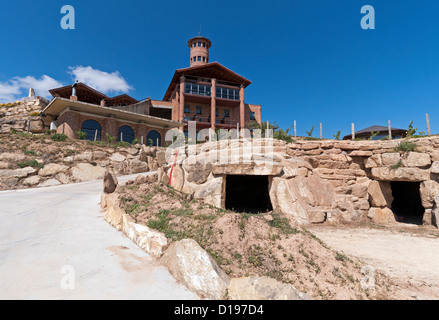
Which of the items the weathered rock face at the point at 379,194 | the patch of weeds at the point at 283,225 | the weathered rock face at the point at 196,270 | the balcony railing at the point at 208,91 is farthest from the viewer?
the balcony railing at the point at 208,91

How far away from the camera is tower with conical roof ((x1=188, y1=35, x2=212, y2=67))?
120 ft

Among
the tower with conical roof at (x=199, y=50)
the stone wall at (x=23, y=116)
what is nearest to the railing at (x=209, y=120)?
the tower with conical roof at (x=199, y=50)

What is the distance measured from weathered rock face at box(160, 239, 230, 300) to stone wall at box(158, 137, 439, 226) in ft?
13.5

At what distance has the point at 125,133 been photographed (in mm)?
22484

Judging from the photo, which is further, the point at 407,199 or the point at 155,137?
the point at 155,137

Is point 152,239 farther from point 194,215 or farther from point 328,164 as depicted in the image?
point 328,164

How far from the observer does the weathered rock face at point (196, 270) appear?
2.78 meters

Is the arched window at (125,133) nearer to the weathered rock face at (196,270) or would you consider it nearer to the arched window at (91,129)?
the arched window at (91,129)

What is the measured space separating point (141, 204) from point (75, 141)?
14.4 metres

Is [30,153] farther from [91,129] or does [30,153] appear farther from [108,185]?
[108,185]

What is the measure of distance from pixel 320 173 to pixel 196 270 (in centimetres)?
717

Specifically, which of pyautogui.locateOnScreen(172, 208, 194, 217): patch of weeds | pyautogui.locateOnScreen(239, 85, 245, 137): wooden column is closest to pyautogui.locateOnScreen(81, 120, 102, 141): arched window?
pyautogui.locateOnScreen(239, 85, 245, 137): wooden column

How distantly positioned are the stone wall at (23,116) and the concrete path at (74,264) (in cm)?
2195

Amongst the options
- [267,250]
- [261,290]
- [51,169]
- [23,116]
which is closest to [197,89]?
[23,116]
